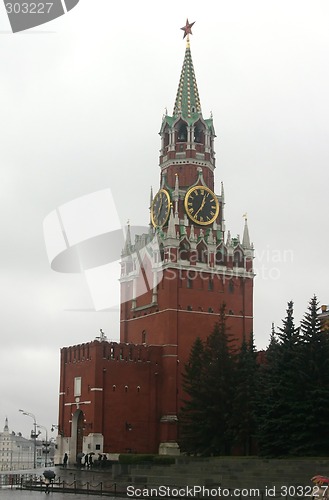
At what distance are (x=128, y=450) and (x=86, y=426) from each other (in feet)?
10.7

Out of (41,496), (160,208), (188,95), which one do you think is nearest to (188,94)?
(188,95)

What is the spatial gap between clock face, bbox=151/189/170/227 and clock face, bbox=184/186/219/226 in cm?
152

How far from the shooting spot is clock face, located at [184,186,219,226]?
6306 centimetres

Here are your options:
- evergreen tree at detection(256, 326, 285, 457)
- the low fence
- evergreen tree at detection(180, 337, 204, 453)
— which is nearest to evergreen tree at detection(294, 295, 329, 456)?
evergreen tree at detection(256, 326, 285, 457)

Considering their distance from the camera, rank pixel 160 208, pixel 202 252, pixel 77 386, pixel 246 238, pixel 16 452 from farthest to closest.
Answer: pixel 16 452, pixel 246 238, pixel 160 208, pixel 202 252, pixel 77 386

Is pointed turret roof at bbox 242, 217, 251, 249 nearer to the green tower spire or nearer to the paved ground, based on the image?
the green tower spire

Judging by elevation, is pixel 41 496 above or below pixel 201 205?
below

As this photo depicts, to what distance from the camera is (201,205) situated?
6350 cm

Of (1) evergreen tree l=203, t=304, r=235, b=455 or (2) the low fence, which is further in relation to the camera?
(1) evergreen tree l=203, t=304, r=235, b=455

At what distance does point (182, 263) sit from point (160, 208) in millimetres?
5512

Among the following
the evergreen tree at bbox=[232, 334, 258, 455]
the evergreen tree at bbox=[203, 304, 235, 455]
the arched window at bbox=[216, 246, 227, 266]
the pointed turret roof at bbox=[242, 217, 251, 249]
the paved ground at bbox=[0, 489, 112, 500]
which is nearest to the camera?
the paved ground at bbox=[0, 489, 112, 500]

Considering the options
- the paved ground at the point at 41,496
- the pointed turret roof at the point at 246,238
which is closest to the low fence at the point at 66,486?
the paved ground at the point at 41,496

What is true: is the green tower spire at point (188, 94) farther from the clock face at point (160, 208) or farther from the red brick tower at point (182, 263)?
the clock face at point (160, 208)

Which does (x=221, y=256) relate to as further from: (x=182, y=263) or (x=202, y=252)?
(x=182, y=263)
